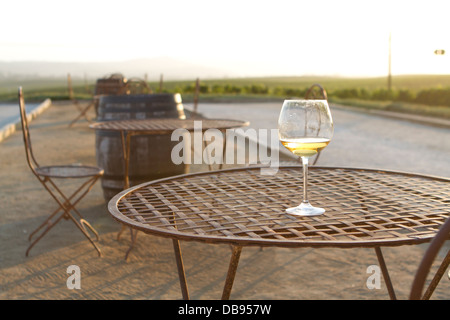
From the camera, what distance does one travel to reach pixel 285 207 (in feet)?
5.41

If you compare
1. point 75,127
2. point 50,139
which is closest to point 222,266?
point 50,139

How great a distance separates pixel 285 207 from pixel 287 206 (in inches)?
0.6

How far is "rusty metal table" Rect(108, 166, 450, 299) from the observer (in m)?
1.36

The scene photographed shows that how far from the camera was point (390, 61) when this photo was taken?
25938 millimetres

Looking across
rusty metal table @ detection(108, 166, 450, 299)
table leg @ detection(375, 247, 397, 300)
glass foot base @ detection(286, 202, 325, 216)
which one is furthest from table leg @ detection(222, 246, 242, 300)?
table leg @ detection(375, 247, 397, 300)

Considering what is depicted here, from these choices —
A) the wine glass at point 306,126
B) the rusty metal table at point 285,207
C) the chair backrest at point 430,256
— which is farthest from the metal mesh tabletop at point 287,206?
the chair backrest at point 430,256


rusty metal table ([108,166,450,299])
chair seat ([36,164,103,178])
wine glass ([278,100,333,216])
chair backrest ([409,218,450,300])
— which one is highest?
wine glass ([278,100,333,216])

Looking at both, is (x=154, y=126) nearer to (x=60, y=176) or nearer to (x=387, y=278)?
(x=60, y=176)

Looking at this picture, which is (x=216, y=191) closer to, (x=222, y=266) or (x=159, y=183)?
(x=159, y=183)

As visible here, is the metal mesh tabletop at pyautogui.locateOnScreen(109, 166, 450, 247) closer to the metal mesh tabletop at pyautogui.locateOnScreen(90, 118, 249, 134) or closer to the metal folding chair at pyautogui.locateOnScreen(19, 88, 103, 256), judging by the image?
the metal mesh tabletop at pyautogui.locateOnScreen(90, 118, 249, 134)

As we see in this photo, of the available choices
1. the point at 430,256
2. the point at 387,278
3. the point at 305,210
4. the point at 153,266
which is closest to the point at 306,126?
the point at 305,210

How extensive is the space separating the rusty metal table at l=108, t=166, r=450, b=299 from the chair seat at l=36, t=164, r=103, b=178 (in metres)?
1.71

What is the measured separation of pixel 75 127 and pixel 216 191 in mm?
10735

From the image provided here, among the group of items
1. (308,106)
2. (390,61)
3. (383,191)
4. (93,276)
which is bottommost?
(93,276)
